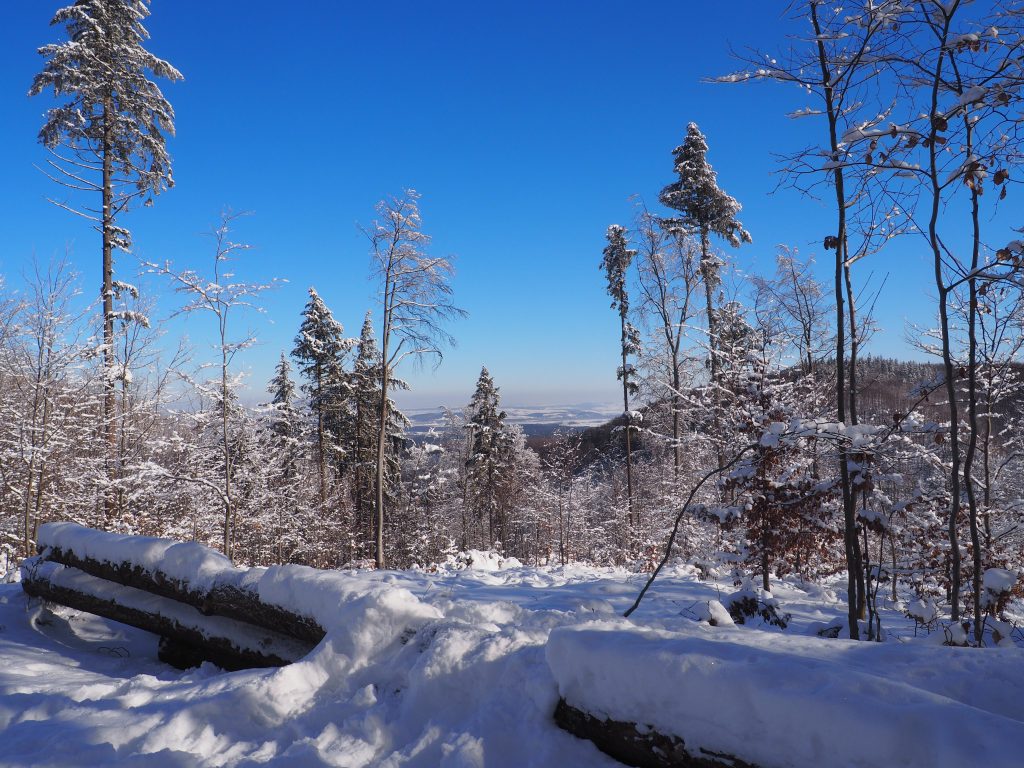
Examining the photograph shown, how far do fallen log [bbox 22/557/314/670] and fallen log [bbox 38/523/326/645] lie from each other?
11 centimetres

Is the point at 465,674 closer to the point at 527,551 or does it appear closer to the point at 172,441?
the point at 172,441

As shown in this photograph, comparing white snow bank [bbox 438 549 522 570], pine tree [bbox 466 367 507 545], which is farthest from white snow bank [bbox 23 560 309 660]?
pine tree [bbox 466 367 507 545]

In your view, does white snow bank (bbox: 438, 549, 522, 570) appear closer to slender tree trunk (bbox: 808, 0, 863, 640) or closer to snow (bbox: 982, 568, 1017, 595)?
slender tree trunk (bbox: 808, 0, 863, 640)

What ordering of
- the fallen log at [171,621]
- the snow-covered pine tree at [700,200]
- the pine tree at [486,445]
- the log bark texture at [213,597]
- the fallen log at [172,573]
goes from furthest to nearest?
1. the pine tree at [486,445]
2. the snow-covered pine tree at [700,200]
3. the fallen log at [171,621]
4. the fallen log at [172,573]
5. the log bark texture at [213,597]

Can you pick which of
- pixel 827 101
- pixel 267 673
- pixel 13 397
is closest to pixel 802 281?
pixel 827 101

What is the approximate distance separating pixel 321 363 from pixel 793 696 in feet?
75.8

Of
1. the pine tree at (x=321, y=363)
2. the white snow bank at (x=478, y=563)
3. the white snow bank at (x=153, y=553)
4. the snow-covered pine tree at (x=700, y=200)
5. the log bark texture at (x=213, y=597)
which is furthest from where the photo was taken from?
the pine tree at (x=321, y=363)

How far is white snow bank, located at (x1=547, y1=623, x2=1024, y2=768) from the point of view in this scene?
1631mm

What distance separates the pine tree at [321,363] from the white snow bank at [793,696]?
2145 cm

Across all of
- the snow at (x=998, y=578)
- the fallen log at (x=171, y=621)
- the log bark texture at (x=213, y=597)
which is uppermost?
the snow at (x=998, y=578)

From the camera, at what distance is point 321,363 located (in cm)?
2291

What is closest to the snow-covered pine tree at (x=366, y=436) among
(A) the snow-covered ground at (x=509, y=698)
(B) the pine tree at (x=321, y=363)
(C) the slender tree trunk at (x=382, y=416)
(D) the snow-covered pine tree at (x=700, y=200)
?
(B) the pine tree at (x=321, y=363)

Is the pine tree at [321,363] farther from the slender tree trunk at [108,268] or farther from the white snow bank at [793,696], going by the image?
the white snow bank at [793,696]

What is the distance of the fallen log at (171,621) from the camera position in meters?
4.37
